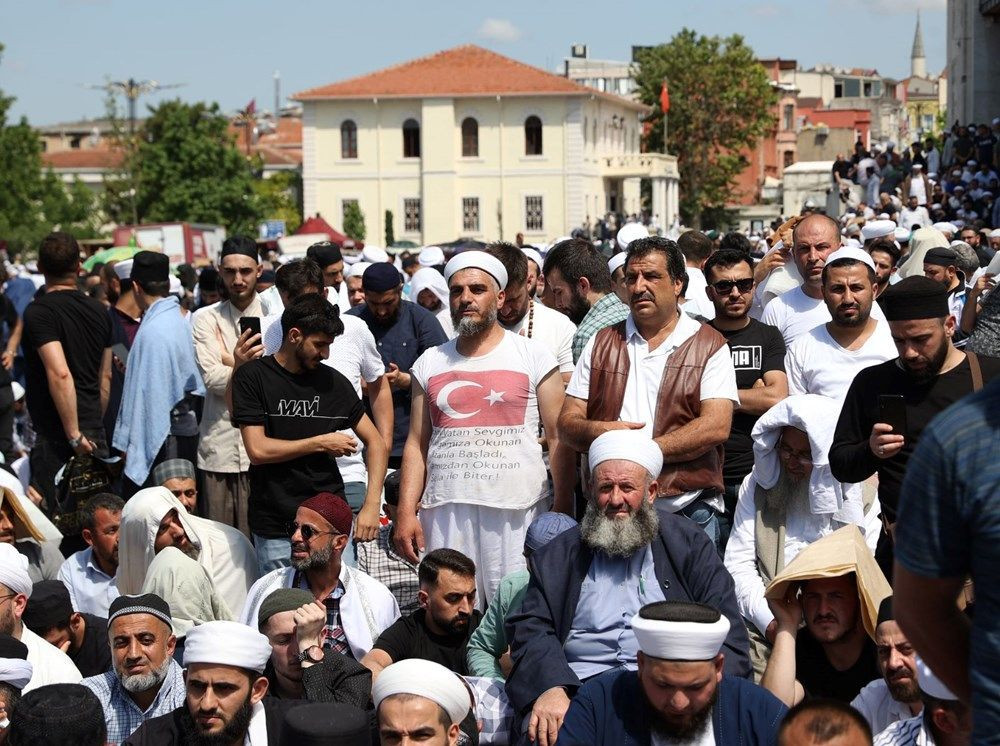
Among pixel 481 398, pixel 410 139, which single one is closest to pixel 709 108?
pixel 410 139

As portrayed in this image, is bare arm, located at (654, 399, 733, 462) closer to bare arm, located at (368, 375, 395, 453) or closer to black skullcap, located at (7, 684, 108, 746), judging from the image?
bare arm, located at (368, 375, 395, 453)

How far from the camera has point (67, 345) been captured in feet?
30.3

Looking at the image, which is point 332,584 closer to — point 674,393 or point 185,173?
point 674,393

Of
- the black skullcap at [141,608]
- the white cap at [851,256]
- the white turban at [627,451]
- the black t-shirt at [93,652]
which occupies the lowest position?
the black t-shirt at [93,652]

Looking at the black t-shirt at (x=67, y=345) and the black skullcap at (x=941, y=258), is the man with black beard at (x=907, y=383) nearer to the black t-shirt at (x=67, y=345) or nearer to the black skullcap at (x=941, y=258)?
the black skullcap at (x=941, y=258)

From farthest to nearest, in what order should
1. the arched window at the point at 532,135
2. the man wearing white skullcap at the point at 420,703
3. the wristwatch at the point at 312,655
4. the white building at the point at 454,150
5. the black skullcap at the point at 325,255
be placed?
the arched window at the point at 532,135
the white building at the point at 454,150
the black skullcap at the point at 325,255
the wristwatch at the point at 312,655
the man wearing white skullcap at the point at 420,703

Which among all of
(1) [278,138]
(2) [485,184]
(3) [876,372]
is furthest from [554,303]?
(1) [278,138]

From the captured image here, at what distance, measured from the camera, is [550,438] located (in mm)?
7125

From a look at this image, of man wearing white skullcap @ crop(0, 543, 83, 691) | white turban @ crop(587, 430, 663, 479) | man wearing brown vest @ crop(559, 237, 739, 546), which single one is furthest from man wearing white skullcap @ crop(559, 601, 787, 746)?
man wearing white skullcap @ crop(0, 543, 83, 691)

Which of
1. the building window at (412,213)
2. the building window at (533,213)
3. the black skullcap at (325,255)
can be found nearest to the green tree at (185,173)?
the building window at (412,213)

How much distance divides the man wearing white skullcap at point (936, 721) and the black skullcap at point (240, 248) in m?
5.21

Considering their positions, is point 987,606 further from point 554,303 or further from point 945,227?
point 945,227

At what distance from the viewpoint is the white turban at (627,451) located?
575 cm

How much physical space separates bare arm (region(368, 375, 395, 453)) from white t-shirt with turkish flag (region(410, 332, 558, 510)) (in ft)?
3.22
